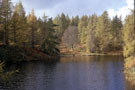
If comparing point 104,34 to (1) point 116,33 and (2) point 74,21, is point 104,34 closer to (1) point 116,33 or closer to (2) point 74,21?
(1) point 116,33

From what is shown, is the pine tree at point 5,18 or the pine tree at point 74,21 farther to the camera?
Result: the pine tree at point 74,21

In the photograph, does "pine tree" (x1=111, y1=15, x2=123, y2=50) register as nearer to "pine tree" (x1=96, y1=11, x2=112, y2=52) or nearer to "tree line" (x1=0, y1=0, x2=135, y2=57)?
"tree line" (x1=0, y1=0, x2=135, y2=57)

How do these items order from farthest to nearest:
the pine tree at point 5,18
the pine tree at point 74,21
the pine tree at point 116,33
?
the pine tree at point 74,21 → the pine tree at point 116,33 → the pine tree at point 5,18

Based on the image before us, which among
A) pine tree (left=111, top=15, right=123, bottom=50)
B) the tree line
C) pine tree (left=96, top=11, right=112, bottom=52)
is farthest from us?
pine tree (left=111, top=15, right=123, bottom=50)

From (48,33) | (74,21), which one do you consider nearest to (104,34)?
(48,33)

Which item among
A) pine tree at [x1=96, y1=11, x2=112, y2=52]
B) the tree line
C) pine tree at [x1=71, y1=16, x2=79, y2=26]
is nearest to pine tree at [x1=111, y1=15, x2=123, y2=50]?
the tree line

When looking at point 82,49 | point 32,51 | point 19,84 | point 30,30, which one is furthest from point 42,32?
point 19,84

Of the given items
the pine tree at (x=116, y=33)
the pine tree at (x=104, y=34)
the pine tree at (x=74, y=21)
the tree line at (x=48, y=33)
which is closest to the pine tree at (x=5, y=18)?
the tree line at (x=48, y=33)

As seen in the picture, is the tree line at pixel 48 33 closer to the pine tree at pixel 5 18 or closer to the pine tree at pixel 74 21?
the pine tree at pixel 5 18

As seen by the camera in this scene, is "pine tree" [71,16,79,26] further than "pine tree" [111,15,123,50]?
Yes

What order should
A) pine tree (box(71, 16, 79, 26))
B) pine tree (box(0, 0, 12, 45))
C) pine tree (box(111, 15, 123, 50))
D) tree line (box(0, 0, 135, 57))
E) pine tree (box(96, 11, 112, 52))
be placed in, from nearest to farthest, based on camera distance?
tree line (box(0, 0, 135, 57)) → pine tree (box(0, 0, 12, 45)) → pine tree (box(96, 11, 112, 52)) → pine tree (box(111, 15, 123, 50)) → pine tree (box(71, 16, 79, 26))

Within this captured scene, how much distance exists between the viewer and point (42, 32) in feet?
218

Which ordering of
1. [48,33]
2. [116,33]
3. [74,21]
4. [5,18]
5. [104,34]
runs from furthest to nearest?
1. [74,21]
2. [116,33]
3. [104,34]
4. [48,33]
5. [5,18]

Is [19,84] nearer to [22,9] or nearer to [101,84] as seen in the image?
[101,84]
